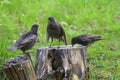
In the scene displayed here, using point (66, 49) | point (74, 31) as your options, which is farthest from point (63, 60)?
point (74, 31)

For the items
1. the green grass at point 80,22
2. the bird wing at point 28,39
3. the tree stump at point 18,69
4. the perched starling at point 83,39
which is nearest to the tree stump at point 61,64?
the bird wing at point 28,39

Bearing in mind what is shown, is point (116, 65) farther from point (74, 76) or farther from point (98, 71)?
point (74, 76)

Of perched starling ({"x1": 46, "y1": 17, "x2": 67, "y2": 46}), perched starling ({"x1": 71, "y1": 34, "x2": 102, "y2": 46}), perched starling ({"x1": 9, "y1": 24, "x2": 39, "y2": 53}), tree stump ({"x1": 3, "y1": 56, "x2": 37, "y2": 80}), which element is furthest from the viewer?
perched starling ({"x1": 71, "y1": 34, "x2": 102, "y2": 46})

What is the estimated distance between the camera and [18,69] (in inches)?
202

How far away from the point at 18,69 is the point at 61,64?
Result: 1.02 metres

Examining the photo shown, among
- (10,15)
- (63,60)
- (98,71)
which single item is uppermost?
(10,15)

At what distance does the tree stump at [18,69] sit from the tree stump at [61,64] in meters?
0.76

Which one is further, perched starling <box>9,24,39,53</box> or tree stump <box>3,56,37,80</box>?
perched starling <box>9,24,39,53</box>

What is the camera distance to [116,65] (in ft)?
26.1

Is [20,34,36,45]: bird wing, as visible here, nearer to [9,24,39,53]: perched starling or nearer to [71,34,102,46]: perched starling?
Answer: [9,24,39,53]: perched starling

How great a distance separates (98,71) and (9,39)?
6.85ft

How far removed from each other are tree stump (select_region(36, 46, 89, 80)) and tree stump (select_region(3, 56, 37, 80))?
2.48 feet

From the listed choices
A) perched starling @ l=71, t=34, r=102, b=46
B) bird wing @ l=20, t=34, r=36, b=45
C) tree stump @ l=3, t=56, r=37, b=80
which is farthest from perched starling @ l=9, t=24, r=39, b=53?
tree stump @ l=3, t=56, r=37, b=80

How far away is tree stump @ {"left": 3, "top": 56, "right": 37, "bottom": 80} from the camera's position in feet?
16.8
